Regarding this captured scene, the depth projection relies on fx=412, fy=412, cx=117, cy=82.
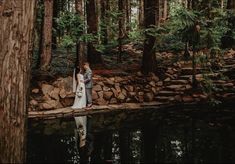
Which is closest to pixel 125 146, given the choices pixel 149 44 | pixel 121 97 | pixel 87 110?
pixel 87 110

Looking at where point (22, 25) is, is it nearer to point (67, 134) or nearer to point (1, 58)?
point (1, 58)

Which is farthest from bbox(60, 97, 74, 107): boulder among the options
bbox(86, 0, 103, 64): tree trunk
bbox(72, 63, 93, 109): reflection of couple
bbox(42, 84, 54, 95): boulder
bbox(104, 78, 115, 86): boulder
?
bbox(86, 0, 103, 64): tree trunk

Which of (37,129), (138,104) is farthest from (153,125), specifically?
(138,104)

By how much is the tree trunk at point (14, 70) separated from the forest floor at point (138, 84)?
10895mm

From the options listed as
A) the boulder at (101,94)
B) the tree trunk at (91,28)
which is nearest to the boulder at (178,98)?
the boulder at (101,94)

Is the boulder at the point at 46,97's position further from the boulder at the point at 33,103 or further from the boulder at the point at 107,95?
the boulder at the point at 107,95

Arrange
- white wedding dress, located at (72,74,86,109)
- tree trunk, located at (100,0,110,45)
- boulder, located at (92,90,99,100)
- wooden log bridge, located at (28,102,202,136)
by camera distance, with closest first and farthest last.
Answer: wooden log bridge, located at (28,102,202,136) → white wedding dress, located at (72,74,86,109) → boulder, located at (92,90,99,100) → tree trunk, located at (100,0,110,45)

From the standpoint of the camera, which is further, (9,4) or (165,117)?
(165,117)

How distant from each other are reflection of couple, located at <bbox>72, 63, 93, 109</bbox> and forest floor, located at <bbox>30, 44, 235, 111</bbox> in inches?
17.9

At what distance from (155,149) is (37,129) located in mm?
4229

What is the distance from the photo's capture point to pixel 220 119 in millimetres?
13125

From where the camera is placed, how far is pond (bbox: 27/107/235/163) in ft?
27.8

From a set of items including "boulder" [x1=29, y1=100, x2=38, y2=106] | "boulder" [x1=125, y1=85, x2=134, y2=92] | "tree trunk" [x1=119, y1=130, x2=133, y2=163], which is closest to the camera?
"tree trunk" [x1=119, y1=130, x2=133, y2=163]

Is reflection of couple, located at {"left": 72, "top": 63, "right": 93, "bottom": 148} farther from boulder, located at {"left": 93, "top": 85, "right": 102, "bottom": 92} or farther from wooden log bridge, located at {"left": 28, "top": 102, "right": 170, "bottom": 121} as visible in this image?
boulder, located at {"left": 93, "top": 85, "right": 102, "bottom": 92}
